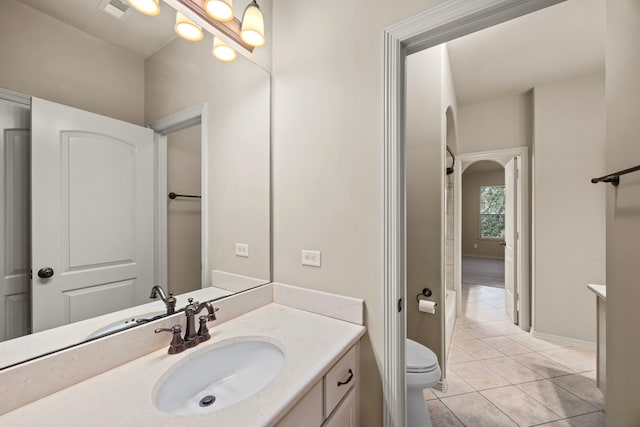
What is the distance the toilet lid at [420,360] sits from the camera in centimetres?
153

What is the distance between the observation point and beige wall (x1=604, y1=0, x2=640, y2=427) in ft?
3.17

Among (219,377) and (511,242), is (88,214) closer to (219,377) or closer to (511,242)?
(219,377)

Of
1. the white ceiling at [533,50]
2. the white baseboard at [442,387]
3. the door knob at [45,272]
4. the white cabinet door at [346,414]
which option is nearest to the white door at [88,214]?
the door knob at [45,272]

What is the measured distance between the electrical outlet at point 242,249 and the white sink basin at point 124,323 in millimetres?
483

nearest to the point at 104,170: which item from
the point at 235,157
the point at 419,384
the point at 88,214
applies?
the point at 88,214

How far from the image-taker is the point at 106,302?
91 centimetres

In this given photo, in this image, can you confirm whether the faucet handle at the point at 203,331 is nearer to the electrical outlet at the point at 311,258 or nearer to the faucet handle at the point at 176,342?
the faucet handle at the point at 176,342

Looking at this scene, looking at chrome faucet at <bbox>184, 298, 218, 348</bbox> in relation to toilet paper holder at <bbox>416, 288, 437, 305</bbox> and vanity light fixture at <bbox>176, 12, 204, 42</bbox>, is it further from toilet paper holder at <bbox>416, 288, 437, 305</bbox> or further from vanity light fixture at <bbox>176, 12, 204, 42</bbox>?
toilet paper holder at <bbox>416, 288, 437, 305</bbox>

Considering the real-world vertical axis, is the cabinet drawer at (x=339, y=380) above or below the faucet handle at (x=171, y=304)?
below

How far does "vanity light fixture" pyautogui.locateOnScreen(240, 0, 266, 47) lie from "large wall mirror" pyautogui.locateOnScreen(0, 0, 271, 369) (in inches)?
4.5

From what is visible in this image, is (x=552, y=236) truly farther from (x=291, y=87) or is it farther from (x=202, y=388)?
(x=202, y=388)

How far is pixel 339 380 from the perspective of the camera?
988 mm

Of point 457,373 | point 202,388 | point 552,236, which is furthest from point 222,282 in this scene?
point 552,236

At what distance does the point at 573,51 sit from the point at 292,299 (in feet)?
10.9
